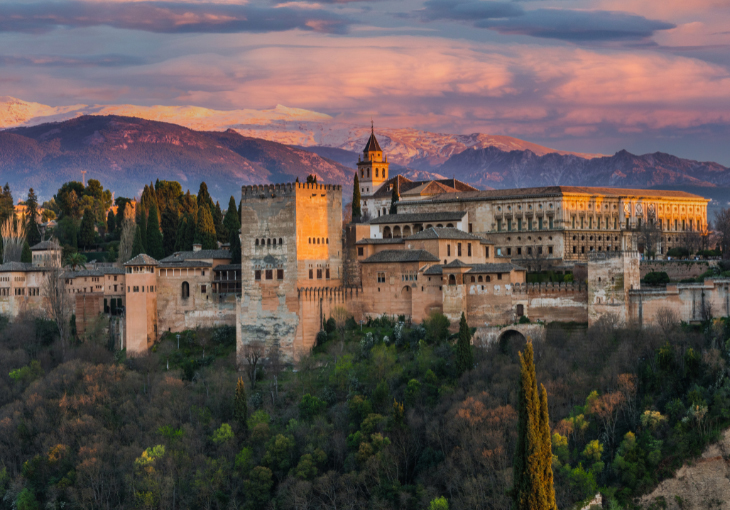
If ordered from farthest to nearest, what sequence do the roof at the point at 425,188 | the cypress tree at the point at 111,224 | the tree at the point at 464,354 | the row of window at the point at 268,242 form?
1. the cypress tree at the point at 111,224
2. the roof at the point at 425,188
3. the row of window at the point at 268,242
4. the tree at the point at 464,354

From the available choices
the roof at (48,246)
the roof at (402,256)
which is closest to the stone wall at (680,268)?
the roof at (402,256)

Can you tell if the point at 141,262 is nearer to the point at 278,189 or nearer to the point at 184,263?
the point at 184,263

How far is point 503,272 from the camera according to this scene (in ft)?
164

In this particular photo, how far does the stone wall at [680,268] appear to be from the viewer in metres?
54.8

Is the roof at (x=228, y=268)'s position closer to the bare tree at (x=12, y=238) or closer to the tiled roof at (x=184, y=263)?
the tiled roof at (x=184, y=263)

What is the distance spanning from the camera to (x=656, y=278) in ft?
174

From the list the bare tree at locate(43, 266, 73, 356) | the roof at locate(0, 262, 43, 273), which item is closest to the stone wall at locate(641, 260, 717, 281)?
the bare tree at locate(43, 266, 73, 356)

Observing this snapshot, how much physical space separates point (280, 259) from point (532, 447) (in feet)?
81.3

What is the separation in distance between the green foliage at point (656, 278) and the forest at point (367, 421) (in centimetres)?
656

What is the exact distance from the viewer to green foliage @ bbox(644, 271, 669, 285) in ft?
174

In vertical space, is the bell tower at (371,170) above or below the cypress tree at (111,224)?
above

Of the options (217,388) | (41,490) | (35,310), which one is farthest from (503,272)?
(35,310)

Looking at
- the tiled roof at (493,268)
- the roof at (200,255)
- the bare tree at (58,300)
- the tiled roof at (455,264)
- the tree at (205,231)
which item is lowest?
the bare tree at (58,300)

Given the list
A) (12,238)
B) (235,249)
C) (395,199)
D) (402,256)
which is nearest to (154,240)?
(235,249)
